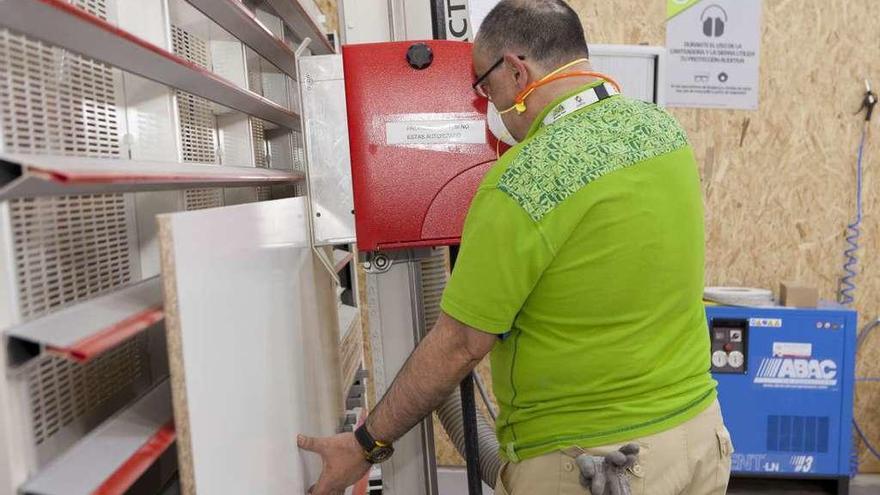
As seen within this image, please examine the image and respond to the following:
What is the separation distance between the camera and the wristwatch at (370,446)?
1155 millimetres

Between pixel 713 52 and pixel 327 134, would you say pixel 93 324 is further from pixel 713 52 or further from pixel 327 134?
pixel 713 52

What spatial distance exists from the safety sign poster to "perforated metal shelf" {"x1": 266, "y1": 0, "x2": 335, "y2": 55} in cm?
170

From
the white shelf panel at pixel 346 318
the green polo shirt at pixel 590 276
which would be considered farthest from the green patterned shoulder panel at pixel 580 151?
the white shelf panel at pixel 346 318

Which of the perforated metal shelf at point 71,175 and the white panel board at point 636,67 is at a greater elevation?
the white panel board at point 636,67

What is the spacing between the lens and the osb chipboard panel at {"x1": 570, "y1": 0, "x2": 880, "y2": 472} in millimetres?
2830

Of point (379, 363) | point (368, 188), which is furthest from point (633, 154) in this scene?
point (379, 363)

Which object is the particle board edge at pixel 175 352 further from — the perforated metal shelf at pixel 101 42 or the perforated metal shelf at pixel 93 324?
the perforated metal shelf at pixel 101 42

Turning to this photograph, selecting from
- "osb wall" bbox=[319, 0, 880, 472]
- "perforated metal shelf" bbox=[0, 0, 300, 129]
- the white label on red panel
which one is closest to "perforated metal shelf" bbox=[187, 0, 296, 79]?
"perforated metal shelf" bbox=[0, 0, 300, 129]

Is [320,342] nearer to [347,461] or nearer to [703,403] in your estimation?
[347,461]

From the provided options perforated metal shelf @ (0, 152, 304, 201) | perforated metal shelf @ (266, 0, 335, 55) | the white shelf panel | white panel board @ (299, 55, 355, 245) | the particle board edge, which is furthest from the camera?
the white shelf panel

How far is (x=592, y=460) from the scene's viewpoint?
3.43 feet

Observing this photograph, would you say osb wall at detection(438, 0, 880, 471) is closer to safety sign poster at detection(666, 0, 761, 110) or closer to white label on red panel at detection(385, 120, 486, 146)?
safety sign poster at detection(666, 0, 761, 110)

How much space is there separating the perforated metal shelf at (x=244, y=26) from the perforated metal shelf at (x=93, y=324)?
1.60ft

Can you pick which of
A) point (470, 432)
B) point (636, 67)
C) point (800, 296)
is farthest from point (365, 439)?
point (800, 296)
